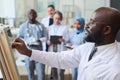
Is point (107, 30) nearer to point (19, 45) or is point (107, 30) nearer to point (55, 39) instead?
point (19, 45)

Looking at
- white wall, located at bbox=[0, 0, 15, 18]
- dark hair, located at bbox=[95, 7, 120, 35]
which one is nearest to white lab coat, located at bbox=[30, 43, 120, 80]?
dark hair, located at bbox=[95, 7, 120, 35]

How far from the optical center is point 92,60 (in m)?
1.49

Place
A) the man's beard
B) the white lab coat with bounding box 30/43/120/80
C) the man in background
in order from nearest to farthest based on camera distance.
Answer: the white lab coat with bounding box 30/43/120/80 < the man's beard < the man in background

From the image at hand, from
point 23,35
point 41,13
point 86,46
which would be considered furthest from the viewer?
point 41,13

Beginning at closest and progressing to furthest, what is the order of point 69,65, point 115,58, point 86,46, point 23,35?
point 115,58 < point 86,46 < point 69,65 < point 23,35

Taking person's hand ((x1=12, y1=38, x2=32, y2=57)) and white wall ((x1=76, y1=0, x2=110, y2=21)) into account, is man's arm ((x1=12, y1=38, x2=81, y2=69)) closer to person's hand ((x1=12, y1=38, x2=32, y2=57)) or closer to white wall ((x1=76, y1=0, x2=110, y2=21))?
person's hand ((x1=12, y1=38, x2=32, y2=57))

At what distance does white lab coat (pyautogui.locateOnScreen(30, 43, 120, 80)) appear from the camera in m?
1.38

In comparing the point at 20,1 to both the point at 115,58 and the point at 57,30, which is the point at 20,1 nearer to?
the point at 57,30

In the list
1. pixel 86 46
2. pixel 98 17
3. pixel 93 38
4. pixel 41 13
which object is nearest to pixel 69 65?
pixel 86 46

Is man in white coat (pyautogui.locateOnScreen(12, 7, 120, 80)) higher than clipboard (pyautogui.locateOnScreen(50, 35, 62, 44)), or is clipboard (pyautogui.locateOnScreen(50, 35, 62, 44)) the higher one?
man in white coat (pyautogui.locateOnScreen(12, 7, 120, 80))

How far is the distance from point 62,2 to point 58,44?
2161 mm

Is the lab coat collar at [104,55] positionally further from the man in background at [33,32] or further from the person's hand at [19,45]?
the man in background at [33,32]

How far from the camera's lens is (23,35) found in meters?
3.71

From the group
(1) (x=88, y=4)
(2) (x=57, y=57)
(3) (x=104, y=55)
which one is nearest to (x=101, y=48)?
(3) (x=104, y=55)
